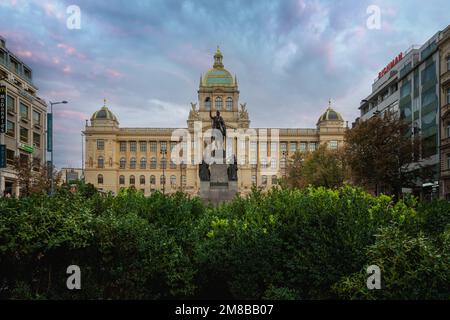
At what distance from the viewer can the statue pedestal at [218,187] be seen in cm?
2508

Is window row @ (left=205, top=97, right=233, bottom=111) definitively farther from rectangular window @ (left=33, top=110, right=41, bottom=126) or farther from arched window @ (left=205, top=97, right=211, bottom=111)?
rectangular window @ (left=33, top=110, right=41, bottom=126)

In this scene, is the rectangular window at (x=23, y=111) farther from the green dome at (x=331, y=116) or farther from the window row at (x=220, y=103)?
the green dome at (x=331, y=116)

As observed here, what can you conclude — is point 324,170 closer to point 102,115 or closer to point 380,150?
point 380,150

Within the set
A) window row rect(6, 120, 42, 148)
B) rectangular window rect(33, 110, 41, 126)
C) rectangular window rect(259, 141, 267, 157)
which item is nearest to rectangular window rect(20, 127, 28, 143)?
window row rect(6, 120, 42, 148)

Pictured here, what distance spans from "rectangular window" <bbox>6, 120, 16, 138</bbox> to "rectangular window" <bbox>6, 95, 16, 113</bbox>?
5.83 ft

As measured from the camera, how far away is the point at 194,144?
4756 inches

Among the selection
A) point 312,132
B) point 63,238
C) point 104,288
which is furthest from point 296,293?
point 312,132

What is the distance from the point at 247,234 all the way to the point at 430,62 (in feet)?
152

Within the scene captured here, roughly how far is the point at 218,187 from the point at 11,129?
137ft

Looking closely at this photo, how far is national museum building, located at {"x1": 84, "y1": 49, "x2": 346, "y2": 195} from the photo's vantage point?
120 m

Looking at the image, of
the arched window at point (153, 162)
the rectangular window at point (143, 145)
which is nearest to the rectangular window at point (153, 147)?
the rectangular window at point (143, 145)

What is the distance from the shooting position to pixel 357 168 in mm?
43500

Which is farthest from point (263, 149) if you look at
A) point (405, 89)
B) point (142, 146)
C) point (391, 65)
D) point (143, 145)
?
point (405, 89)

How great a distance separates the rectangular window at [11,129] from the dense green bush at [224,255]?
169 feet
